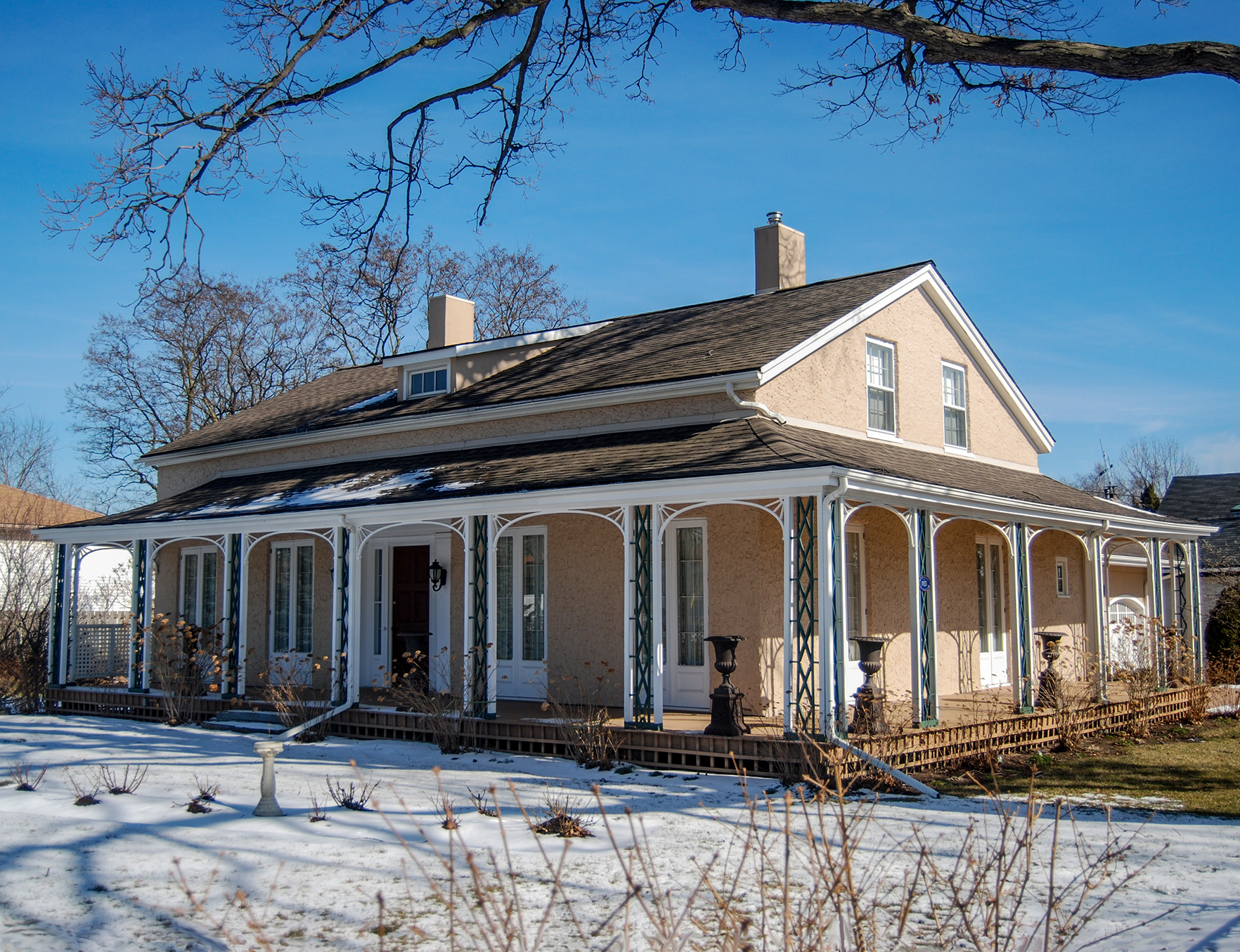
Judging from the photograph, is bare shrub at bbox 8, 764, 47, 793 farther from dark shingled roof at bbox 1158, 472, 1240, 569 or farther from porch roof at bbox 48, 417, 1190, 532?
dark shingled roof at bbox 1158, 472, 1240, 569

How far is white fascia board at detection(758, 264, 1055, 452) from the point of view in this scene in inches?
548

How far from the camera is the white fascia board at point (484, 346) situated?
17.9m

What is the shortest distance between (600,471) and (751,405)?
2228mm

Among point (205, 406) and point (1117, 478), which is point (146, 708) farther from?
point (1117, 478)

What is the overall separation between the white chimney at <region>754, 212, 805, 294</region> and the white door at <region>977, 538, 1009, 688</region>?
5421mm

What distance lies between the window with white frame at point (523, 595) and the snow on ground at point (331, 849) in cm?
322

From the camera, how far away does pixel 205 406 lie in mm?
36188

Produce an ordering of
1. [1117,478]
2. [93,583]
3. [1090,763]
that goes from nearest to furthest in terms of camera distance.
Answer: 1. [1090,763]
2. [93,583]
3. [1117,478]

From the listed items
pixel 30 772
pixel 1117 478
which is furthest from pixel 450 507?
pixel 1117 478

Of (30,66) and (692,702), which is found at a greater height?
(30,66)

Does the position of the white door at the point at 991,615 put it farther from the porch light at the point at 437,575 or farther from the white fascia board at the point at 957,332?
the porch light at the point at 437,575

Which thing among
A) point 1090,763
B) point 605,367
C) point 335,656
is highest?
point 605,367

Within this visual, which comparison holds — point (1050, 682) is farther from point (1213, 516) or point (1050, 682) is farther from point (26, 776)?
point (1213, 516)

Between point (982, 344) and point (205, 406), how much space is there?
89.8 feet
